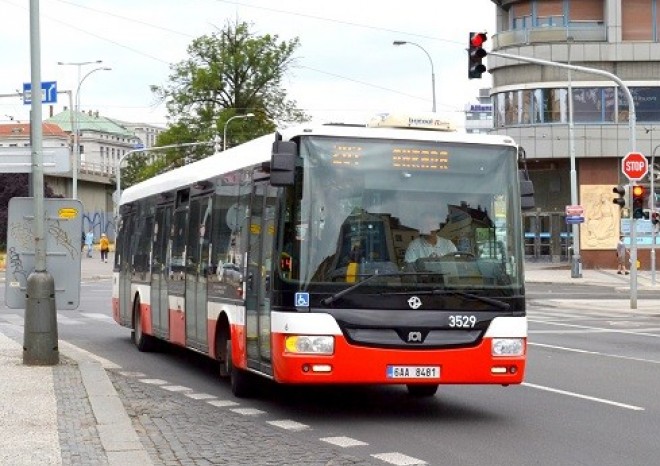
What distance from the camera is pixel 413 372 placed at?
12867 millimetres

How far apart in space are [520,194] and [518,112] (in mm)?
55774

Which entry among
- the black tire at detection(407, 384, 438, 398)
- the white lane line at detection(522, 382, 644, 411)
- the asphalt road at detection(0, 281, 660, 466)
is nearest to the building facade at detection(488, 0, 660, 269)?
the asphalt road at detection(0, 281, 660, 466)

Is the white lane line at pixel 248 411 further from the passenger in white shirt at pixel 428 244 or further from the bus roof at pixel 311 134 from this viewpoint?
the bus roof at pixel 311 134

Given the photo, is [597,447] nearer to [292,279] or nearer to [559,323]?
[292,279]

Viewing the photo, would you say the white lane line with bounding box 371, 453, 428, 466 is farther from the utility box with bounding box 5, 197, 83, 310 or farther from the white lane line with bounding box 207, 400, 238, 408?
the utility box with bounding box 5, 197, 83, 310

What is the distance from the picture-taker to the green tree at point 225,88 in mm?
86250

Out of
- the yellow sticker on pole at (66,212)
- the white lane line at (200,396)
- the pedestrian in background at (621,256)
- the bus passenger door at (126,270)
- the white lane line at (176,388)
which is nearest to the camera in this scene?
the white lane line at (200,396)

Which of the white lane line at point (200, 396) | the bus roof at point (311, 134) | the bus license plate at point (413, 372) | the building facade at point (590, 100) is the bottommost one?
the white lane line at point (200, 396)

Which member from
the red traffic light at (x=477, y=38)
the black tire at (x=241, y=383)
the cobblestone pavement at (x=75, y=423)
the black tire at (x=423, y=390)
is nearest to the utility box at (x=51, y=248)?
the cobblestone pavement at (x=75, y=423)

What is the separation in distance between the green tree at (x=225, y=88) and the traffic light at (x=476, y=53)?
2251 inches

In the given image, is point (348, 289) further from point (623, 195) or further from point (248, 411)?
point (623, 195)

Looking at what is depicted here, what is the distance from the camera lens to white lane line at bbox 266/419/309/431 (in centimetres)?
1255

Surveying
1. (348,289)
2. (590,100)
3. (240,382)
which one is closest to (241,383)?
(240,382)

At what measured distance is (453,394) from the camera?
51.6 feet
